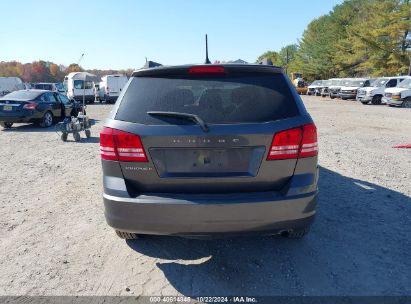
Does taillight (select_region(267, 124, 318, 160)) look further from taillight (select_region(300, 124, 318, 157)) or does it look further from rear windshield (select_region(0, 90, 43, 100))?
rear windshield (select_region(0, 90, 43, 100))

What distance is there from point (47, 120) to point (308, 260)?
1293 centimetres

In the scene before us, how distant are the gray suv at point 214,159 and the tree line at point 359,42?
32.5 meters

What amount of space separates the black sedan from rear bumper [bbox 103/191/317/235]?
11754 millimetres

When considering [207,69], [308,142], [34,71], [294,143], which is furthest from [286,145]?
[34,71]

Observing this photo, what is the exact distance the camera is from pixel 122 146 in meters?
2.71

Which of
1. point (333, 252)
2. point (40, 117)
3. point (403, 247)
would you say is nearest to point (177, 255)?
point (333, 252)

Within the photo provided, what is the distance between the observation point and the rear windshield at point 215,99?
105 inches

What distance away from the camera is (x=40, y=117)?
43.1 feet

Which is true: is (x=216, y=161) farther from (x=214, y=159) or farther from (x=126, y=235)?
(x=126, y=235)

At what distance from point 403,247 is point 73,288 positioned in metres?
3.29

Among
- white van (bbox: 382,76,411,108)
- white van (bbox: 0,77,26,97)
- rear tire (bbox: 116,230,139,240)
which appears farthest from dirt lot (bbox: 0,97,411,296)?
white van (bbox: 0,77,26,97)

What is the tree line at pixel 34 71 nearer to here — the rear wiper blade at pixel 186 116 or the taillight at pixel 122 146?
the taillight at pixel 122 146

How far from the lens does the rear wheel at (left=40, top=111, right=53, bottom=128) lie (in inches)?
528

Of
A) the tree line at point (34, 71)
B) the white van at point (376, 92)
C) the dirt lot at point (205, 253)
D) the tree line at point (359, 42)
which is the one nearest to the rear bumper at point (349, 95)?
the white van at point (376, 92)
